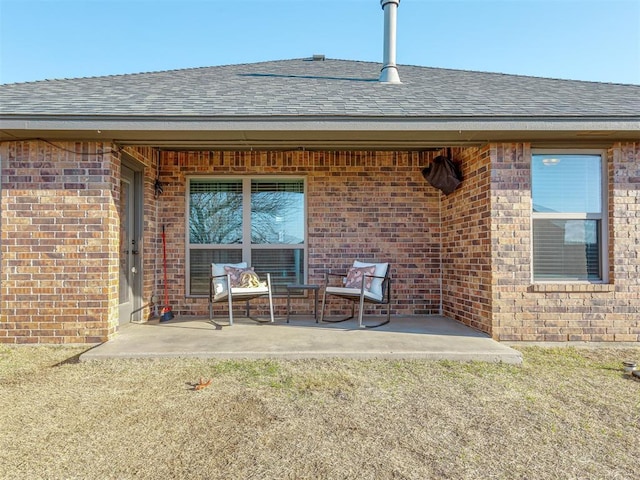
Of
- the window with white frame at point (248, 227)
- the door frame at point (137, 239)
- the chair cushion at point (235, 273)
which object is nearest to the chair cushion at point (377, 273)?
the window with white frame at point (248, 227)

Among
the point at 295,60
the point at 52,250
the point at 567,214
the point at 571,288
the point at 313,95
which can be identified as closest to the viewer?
the point at 52,250

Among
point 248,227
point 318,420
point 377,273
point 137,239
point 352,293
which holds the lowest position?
point 318,420

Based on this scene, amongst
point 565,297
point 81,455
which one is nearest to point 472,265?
point 565,297

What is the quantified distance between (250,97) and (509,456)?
4.37m

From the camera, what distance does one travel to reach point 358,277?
202 inches

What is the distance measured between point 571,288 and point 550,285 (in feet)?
0.80

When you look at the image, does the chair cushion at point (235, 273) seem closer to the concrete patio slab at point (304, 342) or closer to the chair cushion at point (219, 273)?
the chair cushion at point (219, 273)

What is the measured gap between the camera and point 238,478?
184 cm

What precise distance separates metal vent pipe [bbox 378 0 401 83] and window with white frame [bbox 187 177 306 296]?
6.87 ft

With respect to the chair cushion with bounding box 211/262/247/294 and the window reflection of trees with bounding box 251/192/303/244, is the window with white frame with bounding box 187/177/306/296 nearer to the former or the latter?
the window reflection of trees with bounding box 251/192/303/244

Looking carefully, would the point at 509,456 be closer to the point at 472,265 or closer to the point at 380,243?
the point at 472,265

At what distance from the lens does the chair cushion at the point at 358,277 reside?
5012 millimetres

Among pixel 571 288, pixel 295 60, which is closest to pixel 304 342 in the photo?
pixel 571 288

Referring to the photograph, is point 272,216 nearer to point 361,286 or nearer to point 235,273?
point 235,273
